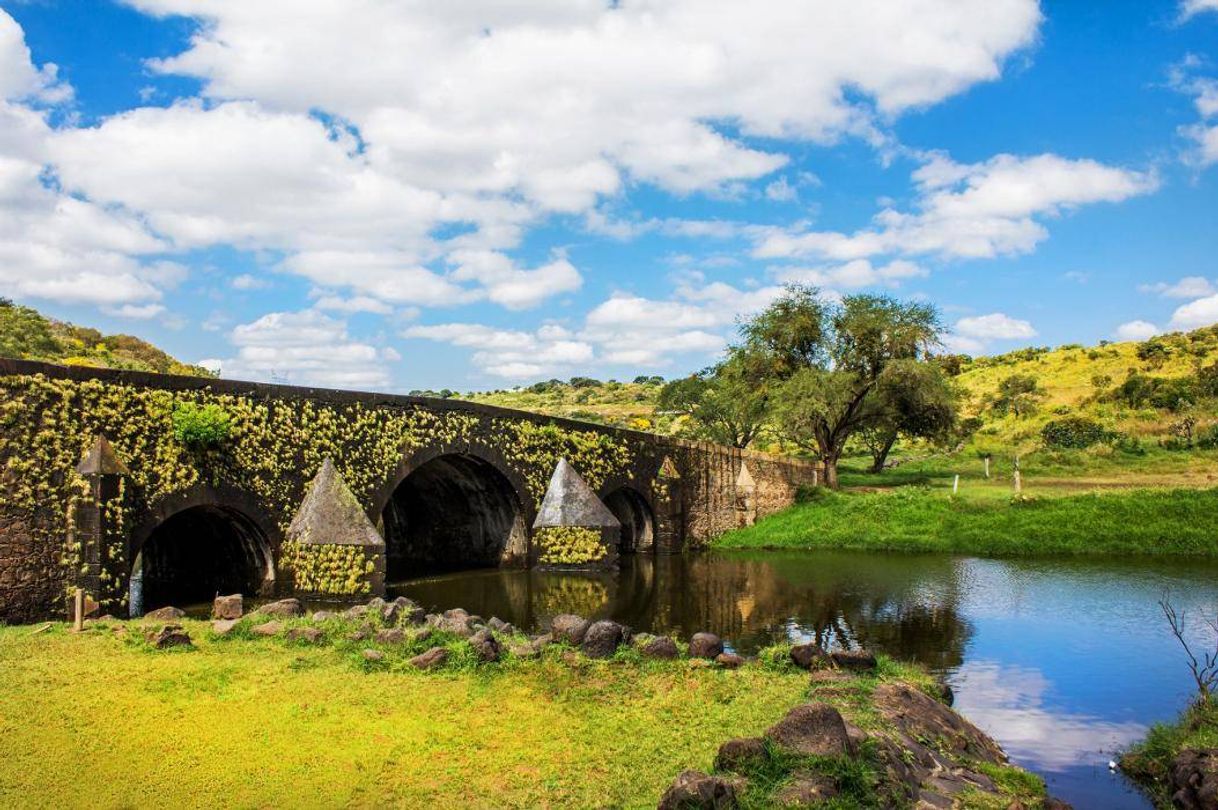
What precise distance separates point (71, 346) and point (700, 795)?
26.3m

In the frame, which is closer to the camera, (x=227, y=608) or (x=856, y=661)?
(x=856, y=661)

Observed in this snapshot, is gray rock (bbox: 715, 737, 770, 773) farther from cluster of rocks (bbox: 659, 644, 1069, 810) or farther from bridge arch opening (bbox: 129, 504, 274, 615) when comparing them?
bridge arch opening (bbox: 129, 504, 274, 615)

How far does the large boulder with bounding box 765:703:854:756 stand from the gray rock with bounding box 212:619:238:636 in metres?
8.30

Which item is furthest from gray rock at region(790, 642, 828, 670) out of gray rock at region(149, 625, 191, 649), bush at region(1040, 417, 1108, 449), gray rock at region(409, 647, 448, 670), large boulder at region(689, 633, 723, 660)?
bush at region(1040, 417, 1108, 449)

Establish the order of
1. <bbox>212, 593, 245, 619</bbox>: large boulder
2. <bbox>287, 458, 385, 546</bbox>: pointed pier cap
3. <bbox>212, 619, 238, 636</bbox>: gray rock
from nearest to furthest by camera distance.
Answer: <bbox>212, 619, 238, 636</bbox>: gray rock, <bbox>212, 593, 245, 619</bbox>: large boulder, <bbox>287, 458, 385, 546</bbox>: pointed pier cap

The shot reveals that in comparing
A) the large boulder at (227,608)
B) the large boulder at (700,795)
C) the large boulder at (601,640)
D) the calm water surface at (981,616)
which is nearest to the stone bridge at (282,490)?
the calm water surface at (981,616)

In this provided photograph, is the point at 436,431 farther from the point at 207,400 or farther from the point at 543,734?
the point at 543,734

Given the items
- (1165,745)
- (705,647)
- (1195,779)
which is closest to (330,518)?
(705,647)

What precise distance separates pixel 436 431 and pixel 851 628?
11102mm

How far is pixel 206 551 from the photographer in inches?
802

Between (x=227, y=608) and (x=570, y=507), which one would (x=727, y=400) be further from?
(x=227, y=608)

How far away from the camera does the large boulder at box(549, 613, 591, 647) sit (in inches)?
538

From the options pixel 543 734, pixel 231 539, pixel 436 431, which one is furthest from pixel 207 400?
pixel 543 734

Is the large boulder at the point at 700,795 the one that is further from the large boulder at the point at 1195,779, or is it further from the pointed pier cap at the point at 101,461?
the pointed pier cap at the point at 101,461
